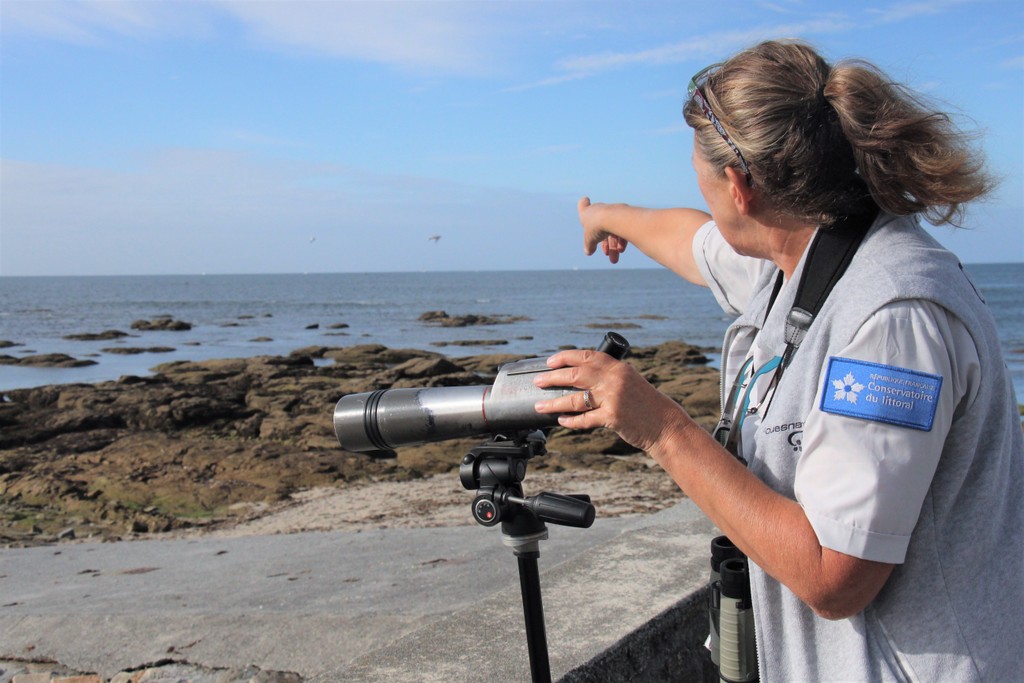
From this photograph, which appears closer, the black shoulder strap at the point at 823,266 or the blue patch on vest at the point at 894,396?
the blue patch on vest at the point at 894,396

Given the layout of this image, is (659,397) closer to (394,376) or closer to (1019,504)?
(1019,504)

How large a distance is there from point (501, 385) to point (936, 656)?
0.88 m

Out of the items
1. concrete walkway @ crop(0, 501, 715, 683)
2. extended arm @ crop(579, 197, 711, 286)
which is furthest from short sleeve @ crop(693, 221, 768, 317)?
concrete walkway @ crop(0, 501, 715, 683)

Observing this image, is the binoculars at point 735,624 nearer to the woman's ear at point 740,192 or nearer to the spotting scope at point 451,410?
the spotting scope at point 451,410

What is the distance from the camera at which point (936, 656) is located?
1.43m

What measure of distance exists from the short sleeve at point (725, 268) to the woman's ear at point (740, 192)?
0.58 meters

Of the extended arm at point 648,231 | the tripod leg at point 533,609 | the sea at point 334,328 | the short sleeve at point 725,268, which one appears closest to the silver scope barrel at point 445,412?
the tripod leg at point 533,609

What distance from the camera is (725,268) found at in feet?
7.69

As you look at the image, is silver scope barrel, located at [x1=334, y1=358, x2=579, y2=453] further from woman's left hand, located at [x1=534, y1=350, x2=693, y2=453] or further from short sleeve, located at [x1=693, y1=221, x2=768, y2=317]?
short sleeve, located at [x1=693, y1=221, x2=768, y2=317]

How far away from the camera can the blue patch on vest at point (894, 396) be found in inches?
51.3

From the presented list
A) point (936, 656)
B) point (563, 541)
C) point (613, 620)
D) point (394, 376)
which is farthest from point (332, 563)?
point (394, 376)

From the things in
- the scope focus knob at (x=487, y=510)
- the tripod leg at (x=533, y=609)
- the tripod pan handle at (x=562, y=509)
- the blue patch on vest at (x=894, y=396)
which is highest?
the blue patch on vest at (x=894, y=396)

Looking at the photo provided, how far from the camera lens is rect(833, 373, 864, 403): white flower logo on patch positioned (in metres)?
1.32

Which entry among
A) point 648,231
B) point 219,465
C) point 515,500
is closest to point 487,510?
point 515,500
